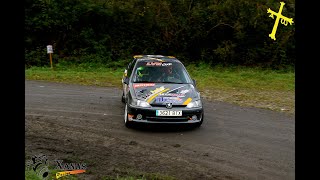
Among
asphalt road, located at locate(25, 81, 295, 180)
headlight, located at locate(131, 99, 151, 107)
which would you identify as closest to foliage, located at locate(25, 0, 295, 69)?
asphalt road, located at locate(25, 81, 295, 180)

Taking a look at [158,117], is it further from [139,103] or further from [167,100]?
[139,103]

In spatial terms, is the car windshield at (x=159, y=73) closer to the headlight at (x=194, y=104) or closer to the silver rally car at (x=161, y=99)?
the silver rally car at (x=161, y=99)

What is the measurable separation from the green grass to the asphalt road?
6.93 feet

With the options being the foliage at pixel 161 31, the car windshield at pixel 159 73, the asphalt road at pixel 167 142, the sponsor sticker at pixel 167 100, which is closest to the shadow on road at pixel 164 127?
the asphalt road at pixel 167 142

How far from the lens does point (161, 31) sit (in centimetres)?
2362

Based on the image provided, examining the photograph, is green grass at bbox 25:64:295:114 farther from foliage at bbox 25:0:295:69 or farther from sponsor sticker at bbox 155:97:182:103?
sponsor sticker at bbox 155:97:182:103

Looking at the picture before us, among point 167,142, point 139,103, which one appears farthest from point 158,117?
point 167,142

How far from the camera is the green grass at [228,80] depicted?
43.8 feet

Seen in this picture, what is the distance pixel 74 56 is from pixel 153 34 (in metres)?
5.16

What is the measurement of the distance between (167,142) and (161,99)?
112 centimetres

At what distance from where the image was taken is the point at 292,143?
789 centimetres
